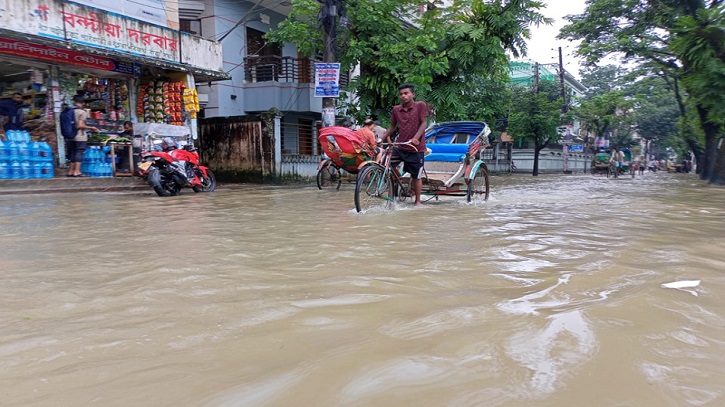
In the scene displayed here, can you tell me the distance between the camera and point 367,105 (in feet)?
43.4

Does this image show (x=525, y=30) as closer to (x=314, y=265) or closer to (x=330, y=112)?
(x=330, y=112)

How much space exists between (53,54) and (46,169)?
243cm

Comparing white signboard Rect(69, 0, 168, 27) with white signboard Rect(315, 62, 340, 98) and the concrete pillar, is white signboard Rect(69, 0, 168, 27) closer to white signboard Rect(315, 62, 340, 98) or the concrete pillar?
the concrete pillar

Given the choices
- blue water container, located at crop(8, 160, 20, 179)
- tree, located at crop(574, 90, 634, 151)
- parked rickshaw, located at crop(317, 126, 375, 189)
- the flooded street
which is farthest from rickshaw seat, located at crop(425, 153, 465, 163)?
tree, located at crop(574, 90, 634, 151)

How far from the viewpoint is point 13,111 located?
34.9ft

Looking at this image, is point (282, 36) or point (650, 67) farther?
point (650, 67)

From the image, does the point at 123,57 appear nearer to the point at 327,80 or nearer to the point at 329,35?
the point at 327,80

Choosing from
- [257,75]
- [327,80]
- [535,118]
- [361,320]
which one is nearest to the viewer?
[361,320]

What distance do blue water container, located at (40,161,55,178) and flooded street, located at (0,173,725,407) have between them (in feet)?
21.8

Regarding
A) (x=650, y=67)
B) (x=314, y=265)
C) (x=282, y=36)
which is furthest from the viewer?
(x=650, y=67)

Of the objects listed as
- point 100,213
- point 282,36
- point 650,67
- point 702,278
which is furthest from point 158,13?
point 650,67

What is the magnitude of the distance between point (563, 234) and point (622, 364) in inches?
111

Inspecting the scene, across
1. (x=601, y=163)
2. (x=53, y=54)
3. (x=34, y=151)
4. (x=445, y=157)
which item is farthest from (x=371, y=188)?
(x=601, y=163)

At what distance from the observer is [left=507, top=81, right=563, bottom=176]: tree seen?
25.8 meters
